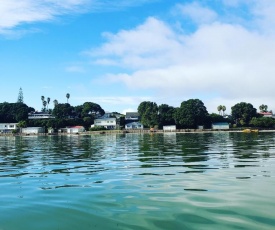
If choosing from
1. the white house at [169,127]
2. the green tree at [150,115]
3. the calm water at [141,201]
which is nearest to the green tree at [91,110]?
the green tree at [150,115]

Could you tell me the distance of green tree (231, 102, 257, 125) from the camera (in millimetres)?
132000

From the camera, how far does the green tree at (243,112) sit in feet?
433

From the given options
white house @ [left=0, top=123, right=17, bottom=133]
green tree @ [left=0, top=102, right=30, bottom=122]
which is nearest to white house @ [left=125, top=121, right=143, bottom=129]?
white house @ [left=0, top=123, right=17, bottom=133]

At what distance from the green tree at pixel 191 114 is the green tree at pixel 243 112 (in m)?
13.2

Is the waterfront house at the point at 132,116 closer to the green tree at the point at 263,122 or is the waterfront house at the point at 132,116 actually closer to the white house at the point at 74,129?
the white house at the point at 74,129

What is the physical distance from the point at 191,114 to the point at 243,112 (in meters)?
23.1

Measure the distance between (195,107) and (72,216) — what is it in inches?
4946

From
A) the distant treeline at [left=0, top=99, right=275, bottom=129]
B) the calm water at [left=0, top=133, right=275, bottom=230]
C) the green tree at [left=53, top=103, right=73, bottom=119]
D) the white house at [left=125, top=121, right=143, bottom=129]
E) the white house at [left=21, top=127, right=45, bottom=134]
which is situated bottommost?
the calm water at [left=0, top=133, right=275, bottom=230]

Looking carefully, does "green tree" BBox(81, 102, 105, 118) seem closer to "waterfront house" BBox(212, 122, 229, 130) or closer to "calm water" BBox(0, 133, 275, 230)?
"waterfront house" BBox(212, 122, 229, 130)

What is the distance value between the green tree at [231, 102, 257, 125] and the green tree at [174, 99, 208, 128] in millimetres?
13207

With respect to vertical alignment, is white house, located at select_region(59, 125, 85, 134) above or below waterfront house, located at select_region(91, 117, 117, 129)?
below

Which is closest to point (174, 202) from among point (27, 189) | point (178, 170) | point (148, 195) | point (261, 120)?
point (148, 195)

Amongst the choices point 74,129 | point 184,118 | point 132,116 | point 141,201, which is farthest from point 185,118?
point 141,201

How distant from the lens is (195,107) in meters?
130
